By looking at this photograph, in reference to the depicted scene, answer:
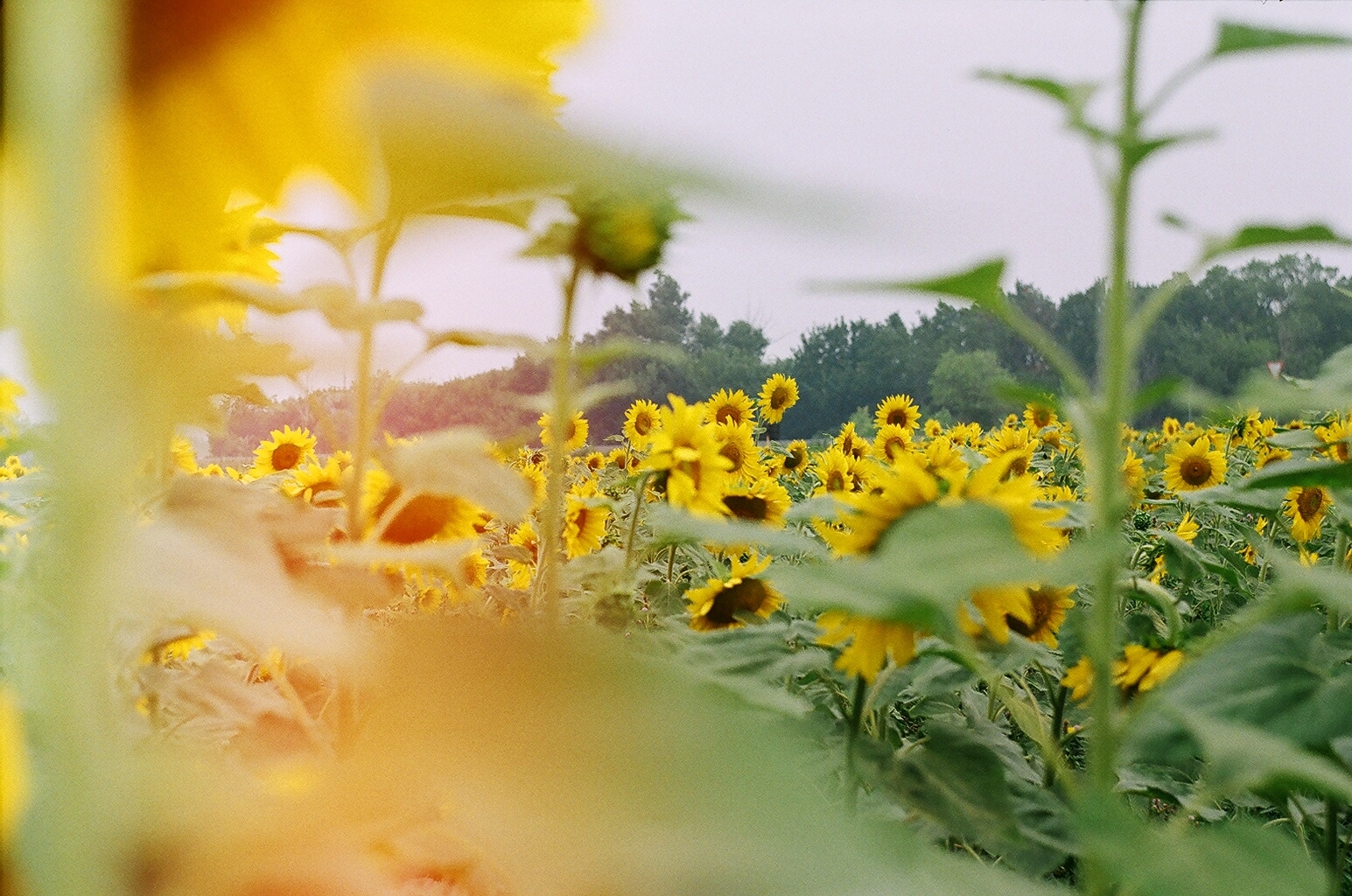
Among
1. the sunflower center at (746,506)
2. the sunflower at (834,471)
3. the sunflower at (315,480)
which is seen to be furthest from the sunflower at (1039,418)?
the sunflower at (315,480)

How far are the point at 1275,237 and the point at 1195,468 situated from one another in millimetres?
2273

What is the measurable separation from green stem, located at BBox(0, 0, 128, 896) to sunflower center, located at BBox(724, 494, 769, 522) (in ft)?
2.82

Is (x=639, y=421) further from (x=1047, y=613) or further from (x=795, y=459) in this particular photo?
(x=1047, y=613)

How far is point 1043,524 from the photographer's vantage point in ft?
1.31

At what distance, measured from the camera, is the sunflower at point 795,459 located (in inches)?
90.3

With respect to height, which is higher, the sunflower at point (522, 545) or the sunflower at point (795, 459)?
the sunflower at point (795, 459)

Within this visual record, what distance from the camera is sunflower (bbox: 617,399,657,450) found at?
192 centimetres

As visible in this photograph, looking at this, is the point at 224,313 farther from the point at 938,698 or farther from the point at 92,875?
the point at 938,698

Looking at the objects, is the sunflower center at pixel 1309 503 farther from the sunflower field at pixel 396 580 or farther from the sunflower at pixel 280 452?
the sunflower at pixel 280 452

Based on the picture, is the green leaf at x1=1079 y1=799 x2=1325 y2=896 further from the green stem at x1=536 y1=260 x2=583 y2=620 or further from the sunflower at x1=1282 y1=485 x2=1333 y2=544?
the sunflower at x1=1282 y1=485 x2=1333 y2=544

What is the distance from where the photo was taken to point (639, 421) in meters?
1.98

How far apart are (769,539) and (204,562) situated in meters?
0.16

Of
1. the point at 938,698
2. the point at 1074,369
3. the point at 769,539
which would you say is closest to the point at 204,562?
the point at 769,539

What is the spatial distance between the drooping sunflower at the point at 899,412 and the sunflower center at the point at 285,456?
1.76 metres
